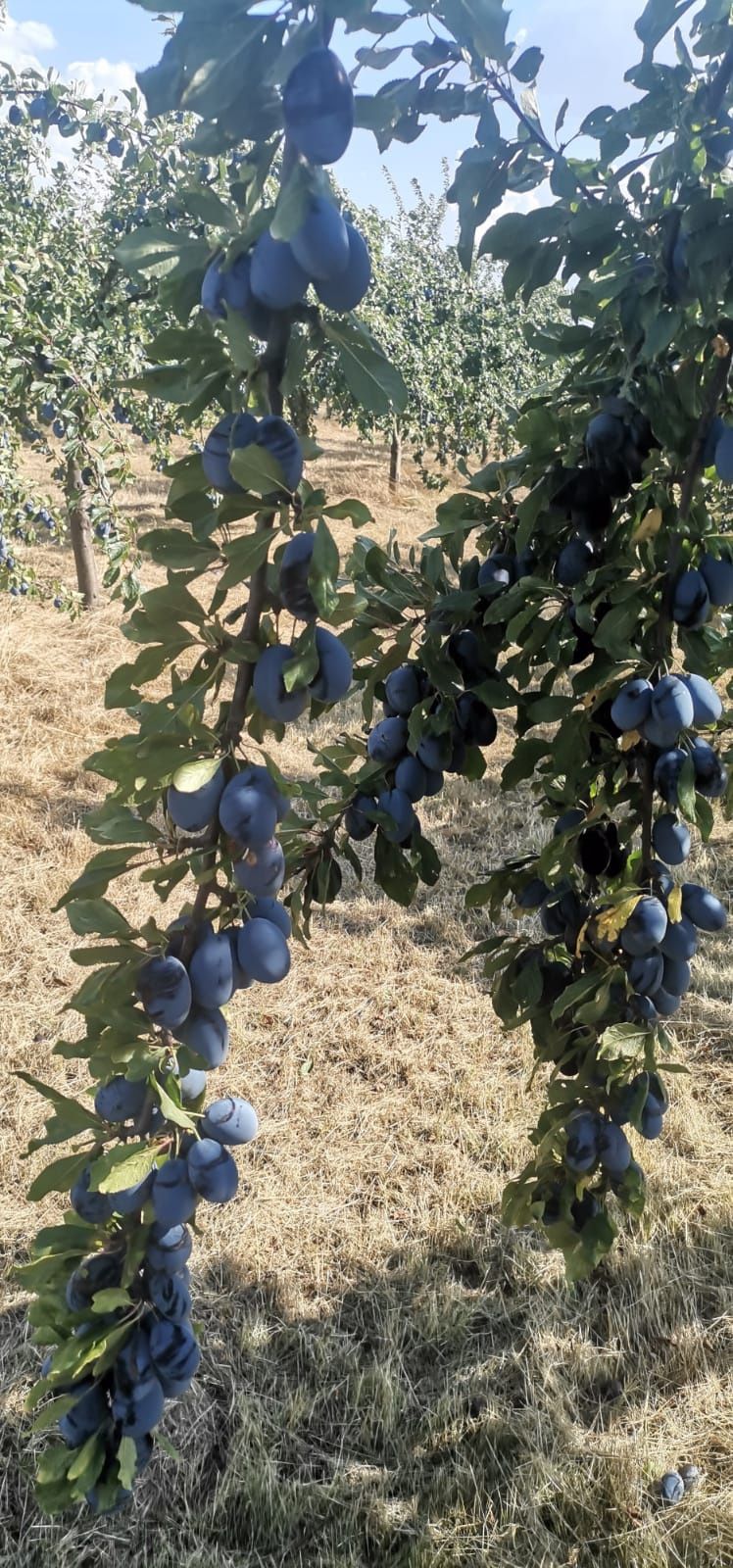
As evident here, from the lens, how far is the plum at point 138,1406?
3.14 feet

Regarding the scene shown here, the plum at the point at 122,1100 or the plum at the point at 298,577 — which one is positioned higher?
the plum at the point at 298,577

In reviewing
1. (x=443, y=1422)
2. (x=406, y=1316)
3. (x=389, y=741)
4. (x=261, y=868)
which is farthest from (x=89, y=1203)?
(x=406, y=1316)

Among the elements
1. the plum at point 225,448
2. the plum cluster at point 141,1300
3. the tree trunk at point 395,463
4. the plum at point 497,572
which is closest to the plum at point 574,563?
the plum at point 497,572

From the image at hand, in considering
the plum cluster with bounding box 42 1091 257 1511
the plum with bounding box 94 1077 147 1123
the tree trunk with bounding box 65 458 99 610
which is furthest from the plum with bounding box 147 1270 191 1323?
the tree trunk with bounding box 65 458 99 610

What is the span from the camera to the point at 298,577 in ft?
2.24

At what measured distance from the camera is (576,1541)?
157 cm

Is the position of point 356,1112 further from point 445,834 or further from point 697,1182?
point 445,834

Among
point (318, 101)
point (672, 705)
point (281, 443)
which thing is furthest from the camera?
point (672, 705)

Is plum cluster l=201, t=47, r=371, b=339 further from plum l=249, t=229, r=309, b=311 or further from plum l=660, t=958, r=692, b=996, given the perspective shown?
plum l=660, t=958, r=692, b=996

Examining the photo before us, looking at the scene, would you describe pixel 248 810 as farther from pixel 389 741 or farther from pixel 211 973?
pixel 389 741

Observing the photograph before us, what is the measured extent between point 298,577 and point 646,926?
0.70 meters

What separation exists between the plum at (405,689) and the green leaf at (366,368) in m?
0.61

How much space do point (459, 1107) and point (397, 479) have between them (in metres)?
11.7

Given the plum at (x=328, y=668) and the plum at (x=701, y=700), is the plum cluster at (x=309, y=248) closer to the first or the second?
the plum at (x=328, y=668)
